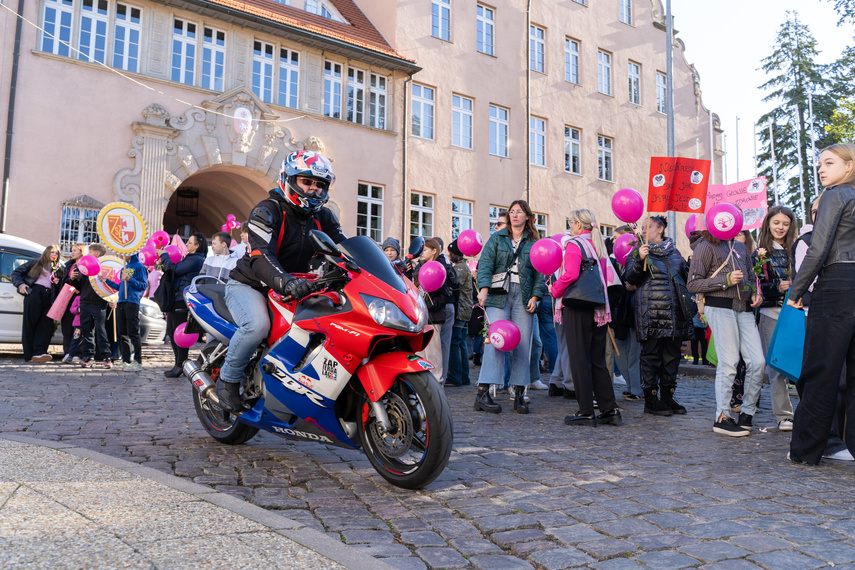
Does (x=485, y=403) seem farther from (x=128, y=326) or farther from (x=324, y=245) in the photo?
(x=128, y=326)

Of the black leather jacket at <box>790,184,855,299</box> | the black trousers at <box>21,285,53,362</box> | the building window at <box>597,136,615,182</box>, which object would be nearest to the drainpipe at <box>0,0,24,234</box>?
the black trousers at <box>21,285,53,362</box>

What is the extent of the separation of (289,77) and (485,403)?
1606 centimetres

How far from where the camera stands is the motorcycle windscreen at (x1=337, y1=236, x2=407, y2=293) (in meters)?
3.85

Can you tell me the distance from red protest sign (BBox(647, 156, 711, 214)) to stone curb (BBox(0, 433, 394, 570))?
6.92m

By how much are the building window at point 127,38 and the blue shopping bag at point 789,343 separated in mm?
17225

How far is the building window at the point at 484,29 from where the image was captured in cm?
2495

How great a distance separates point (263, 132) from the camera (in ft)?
64.6

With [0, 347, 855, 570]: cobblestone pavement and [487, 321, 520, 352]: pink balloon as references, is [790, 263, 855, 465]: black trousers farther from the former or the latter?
[487, 321, 520, 352]: pink balloon

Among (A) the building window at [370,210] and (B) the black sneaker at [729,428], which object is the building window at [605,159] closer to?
(A) the building window at [370,210]

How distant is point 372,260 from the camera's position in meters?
3.94

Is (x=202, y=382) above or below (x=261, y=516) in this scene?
above

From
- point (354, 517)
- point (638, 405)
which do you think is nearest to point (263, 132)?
point (638, 405)

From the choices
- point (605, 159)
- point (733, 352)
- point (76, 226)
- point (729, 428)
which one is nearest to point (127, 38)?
point (76, 226)

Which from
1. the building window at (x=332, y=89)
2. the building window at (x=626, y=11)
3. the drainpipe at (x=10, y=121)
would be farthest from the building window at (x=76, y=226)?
the building window at (x=626, y=11)
